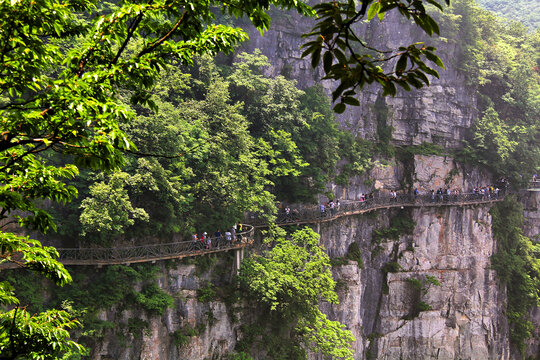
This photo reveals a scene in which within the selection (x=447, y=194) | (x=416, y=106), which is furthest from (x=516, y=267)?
(x=416, y=106)

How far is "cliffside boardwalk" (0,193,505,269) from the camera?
14891mm

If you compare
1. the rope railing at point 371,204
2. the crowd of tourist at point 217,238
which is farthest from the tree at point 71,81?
the rope railing at point 371,204

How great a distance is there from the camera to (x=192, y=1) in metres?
3.66

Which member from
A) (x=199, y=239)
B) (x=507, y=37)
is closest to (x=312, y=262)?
(x=199, y=239)

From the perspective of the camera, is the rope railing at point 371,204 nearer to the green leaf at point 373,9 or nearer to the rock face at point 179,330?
the rock face at point 179,330

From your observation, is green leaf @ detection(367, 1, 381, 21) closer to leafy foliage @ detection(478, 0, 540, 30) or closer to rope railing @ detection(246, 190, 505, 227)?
rope railing @ detection(246, 190, 505, 227)

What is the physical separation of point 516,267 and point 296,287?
18766mm

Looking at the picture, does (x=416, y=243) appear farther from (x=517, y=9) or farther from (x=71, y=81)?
(x=517, y=9)

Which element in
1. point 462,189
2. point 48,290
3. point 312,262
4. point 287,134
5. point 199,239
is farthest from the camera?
point 462,189

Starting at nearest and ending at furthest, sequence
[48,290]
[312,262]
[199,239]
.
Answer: [48,290], [199,239], [312,262]

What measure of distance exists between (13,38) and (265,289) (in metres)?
15.4

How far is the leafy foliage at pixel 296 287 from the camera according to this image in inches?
725

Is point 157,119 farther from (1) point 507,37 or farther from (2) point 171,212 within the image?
(1) point 507,37

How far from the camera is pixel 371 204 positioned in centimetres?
2730
